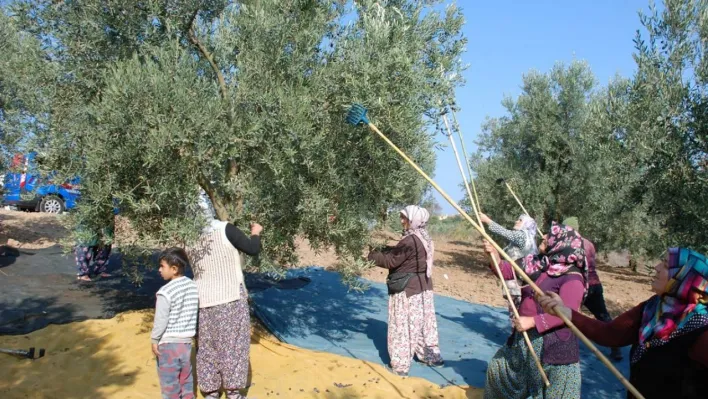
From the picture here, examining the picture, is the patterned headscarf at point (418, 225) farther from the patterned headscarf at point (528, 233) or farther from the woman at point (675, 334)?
the woman at point (675, 334)

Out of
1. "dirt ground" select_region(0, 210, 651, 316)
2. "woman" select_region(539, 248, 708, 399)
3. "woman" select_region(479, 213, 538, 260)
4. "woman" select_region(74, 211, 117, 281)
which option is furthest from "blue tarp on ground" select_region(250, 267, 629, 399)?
"woman" select_region(539, 248, 708, 399)

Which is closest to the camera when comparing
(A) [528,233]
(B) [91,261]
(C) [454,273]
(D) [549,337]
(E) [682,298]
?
(E) [682,298]

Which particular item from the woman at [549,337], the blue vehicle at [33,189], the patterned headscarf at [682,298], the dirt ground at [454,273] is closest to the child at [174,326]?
the blue vehicle at [33,189]

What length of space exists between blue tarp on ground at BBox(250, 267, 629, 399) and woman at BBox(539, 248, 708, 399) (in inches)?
117

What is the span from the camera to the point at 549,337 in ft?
14.4

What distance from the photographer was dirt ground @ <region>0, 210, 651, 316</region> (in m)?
12.0

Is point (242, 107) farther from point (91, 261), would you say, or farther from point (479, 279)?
point (479, 279)

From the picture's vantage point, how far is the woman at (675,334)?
2.88 meters

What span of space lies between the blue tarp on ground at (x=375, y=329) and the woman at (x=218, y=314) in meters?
2.02

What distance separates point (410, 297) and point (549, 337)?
228cm

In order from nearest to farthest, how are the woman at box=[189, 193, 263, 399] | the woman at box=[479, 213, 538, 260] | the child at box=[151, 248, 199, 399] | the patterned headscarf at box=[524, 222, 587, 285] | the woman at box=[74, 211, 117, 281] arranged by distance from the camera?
the patterned headscarf at box=[524, 222, 587, 285] → the child at box=[151, 248, 199, 399] → the woman at box=[189, 193, 263, 399] → the woman at box=[479, 213, 538, 260] → the woman at box=[74, 211, 117, 281]

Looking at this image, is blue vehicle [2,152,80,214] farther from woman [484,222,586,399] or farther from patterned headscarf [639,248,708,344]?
patterned headscarf [639,248,708,344]

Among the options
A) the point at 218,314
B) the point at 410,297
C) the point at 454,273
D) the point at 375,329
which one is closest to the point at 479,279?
the point at 454,273

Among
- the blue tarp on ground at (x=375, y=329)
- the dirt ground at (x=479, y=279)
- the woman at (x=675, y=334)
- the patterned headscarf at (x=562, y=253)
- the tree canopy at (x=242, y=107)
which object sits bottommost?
the blue tarp on ground at (x=375, y=329)
